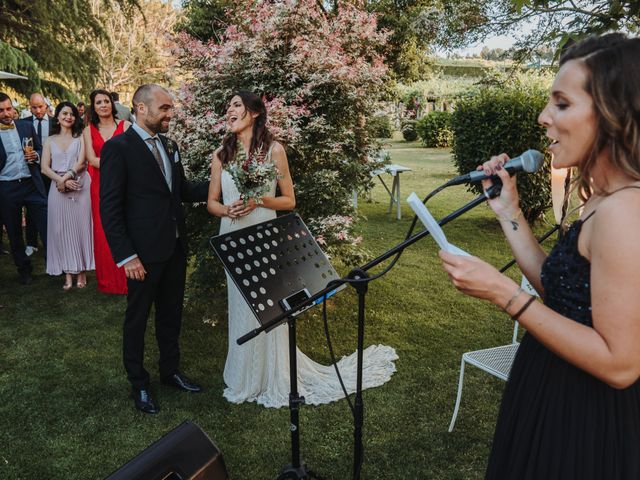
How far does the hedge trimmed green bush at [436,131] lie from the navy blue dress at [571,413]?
2273 cm

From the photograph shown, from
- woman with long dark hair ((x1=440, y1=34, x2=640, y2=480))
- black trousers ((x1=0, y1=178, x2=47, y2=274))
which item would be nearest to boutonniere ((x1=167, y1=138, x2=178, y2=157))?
woman with long dark hair ((x1=440, y1=34, x2=640, y2=480))

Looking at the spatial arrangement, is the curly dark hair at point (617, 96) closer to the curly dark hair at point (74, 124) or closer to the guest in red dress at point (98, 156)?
the guest in red dress at point (98, 156)

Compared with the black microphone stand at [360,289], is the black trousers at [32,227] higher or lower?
lower

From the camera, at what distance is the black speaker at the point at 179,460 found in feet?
6.92

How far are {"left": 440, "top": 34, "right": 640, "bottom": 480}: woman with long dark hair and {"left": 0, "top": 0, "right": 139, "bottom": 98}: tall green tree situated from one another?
1185cm

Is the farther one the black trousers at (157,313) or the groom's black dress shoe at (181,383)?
the groom's black dress shoe at (181,383)

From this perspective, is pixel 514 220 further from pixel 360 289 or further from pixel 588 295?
pixel 360 289

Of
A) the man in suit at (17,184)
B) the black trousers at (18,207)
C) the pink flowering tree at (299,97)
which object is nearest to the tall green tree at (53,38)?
the man in suit at (17,184)

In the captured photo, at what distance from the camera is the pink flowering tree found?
5.09m

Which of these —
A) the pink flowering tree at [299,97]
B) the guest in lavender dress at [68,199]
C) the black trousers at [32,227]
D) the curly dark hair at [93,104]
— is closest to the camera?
the pink flowering tree at [299,97]

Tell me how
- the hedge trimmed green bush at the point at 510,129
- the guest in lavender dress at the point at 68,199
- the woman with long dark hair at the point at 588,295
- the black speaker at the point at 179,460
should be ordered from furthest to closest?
the hedge trimmed green bush at the point at 510,129 < the guest in lavender dress at the point at 68,199 < the black speaker at the point at 179,460 < the woman with long dark hair at the point at 588,295

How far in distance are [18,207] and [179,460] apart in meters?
5.65

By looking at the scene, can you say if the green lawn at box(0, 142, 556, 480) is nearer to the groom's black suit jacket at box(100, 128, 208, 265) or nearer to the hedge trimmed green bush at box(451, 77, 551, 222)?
the groom's black suit jacket at box(100, 128, 208, 265)

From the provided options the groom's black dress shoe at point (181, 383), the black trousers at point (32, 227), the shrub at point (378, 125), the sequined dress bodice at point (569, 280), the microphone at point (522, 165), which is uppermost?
the microphone at point (522, 165)
